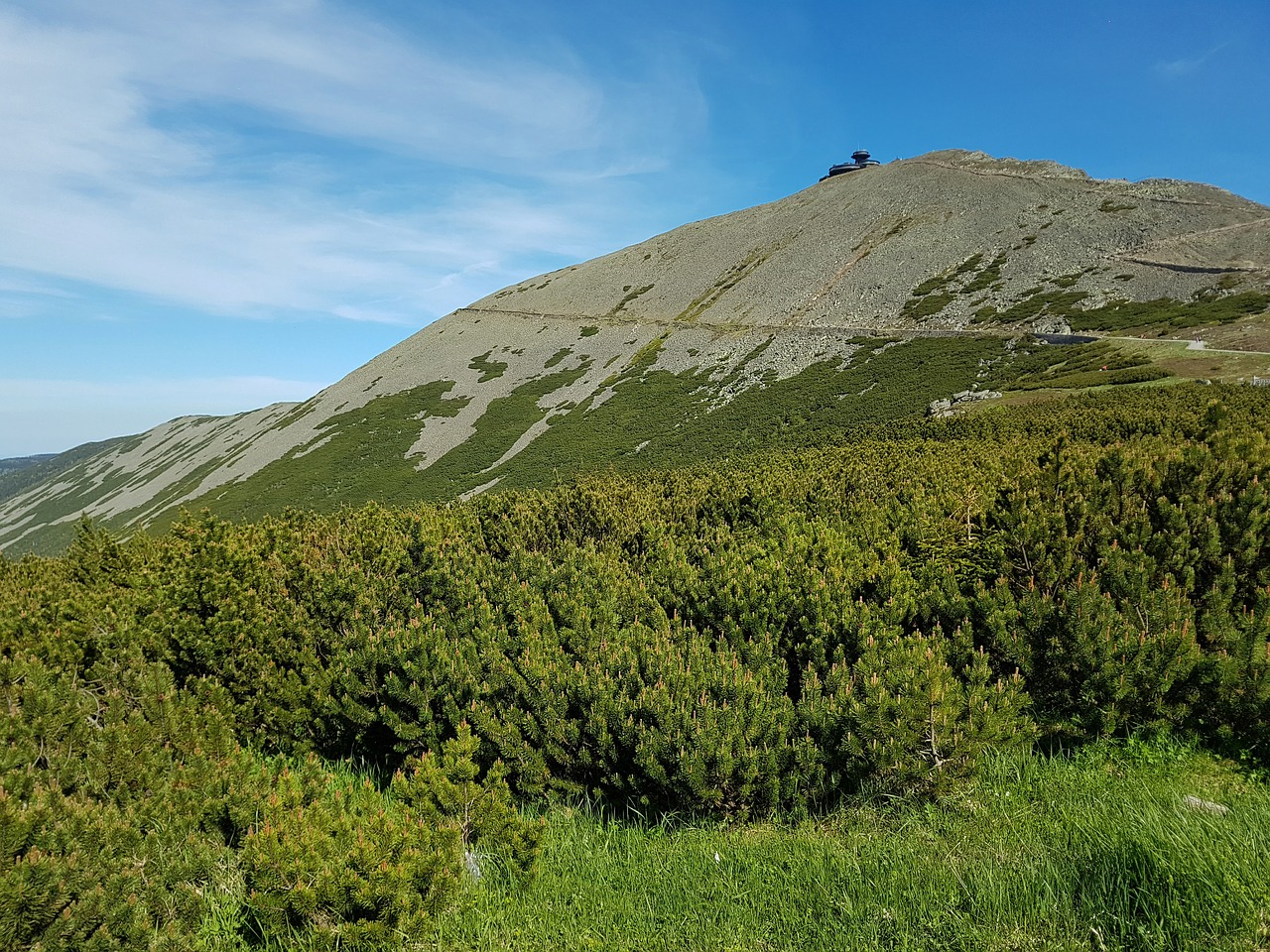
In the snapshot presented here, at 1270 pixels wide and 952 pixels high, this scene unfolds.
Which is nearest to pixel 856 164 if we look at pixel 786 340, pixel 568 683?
pixel 786 340

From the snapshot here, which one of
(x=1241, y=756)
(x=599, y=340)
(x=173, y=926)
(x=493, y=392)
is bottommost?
(x=1241, y=756)

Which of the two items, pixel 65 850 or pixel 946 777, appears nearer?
pixel 65 850

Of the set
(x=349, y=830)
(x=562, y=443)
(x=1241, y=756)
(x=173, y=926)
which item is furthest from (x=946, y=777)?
(x=562, y=443)

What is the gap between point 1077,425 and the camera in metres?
15.3

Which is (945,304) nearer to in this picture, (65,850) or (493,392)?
(493,392)

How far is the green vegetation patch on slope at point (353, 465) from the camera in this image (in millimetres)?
65562

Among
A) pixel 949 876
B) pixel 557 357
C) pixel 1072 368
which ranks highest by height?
pixel 557 357

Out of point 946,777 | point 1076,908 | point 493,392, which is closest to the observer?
point 1076,908

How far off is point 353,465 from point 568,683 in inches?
2891

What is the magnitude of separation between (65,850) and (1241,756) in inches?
343

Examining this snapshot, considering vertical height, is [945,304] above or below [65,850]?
above

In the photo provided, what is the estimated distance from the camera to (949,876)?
167 inches

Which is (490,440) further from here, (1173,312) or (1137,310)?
(1173,312)

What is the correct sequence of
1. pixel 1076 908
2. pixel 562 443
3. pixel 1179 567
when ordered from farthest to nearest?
pixel 562 443, pixel 1179 567, pixel 1076 908
